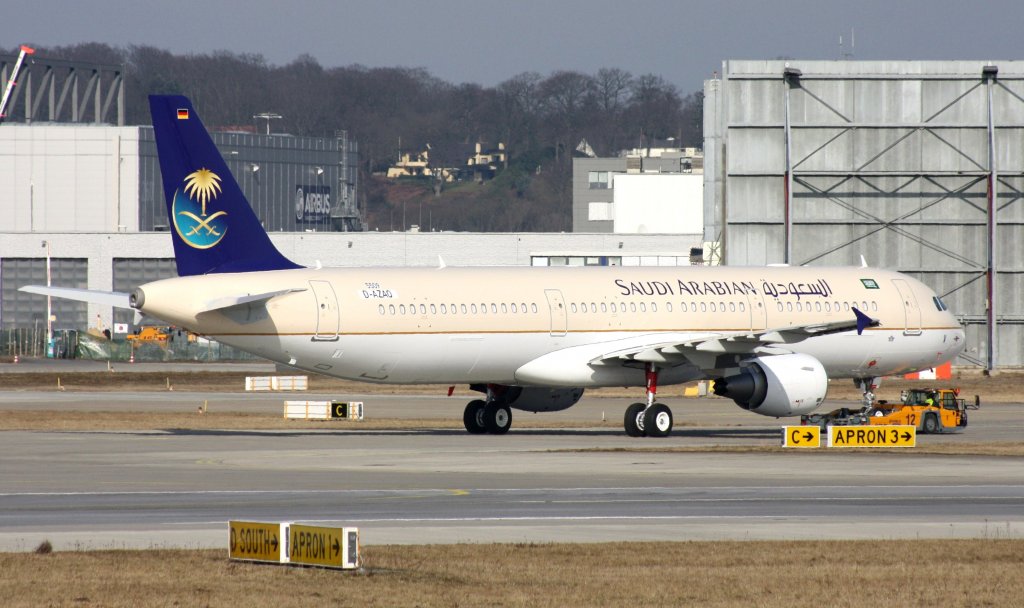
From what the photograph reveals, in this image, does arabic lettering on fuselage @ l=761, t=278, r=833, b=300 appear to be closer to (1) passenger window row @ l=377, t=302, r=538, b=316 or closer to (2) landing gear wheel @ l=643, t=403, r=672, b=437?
(2) landing gear wheel @ l=643, t=403, r=672, b=437

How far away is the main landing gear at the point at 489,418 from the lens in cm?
4725

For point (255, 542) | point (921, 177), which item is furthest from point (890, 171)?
point (255, 542)

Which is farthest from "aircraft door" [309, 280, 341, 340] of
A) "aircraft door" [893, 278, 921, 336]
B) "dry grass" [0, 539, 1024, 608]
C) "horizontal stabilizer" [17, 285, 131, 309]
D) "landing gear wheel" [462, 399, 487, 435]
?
"dry grass" [0, 539, 1024, 608]

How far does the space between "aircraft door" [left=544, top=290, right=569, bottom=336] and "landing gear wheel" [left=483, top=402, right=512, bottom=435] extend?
3105mm

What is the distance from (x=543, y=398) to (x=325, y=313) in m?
8.52

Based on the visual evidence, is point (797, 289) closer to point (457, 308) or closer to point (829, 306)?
point (829, 306)

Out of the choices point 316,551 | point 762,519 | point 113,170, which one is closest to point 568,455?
point 762,519

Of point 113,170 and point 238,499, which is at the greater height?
point 113,170

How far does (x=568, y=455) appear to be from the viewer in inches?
1474

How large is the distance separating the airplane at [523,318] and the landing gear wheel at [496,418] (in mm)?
41

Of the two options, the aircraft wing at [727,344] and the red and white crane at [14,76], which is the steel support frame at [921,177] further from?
the red and white crane at [14,76]

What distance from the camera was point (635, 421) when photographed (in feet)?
147

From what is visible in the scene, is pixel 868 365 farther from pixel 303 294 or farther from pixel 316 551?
pixel 316 551

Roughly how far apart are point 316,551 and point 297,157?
14008cm
